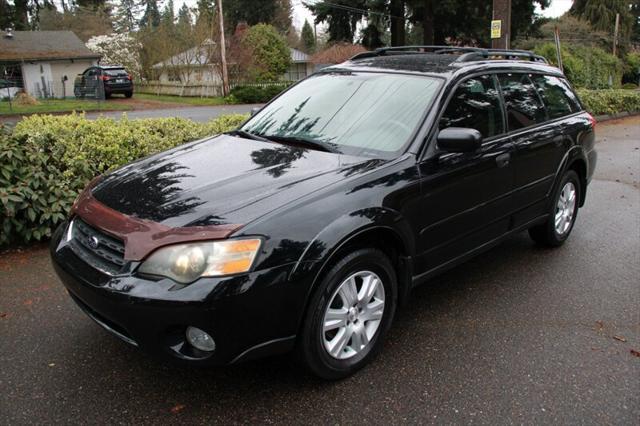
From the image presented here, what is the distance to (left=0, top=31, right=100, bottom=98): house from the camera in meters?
33.2

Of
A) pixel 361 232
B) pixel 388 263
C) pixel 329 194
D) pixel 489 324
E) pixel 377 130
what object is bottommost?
pixel 489 324

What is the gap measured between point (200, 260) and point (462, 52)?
300 centimetres

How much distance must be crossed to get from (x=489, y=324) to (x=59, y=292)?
121 inches

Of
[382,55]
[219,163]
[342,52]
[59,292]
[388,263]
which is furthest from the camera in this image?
[342,52]

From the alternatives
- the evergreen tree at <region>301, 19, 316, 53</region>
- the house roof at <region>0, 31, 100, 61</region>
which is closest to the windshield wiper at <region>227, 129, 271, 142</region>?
the house roof at <region>0, 31, 100, 61</region>

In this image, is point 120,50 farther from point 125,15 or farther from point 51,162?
point 51,162

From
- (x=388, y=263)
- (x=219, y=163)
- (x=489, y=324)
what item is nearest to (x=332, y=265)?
(x=388, y=263)

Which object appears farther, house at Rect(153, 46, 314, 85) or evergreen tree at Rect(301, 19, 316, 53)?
evergreen tree at Rect(301, 19, 316, 53)

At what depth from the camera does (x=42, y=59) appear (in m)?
34.2

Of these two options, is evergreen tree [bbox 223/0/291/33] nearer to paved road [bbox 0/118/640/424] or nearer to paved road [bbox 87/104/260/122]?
paved road [bbox 87/104/260/122]

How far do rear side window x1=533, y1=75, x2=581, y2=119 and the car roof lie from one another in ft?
0.36

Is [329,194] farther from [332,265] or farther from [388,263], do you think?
[388,263]

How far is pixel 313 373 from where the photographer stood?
2.80 metres

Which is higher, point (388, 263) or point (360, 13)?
point (360, 13)
